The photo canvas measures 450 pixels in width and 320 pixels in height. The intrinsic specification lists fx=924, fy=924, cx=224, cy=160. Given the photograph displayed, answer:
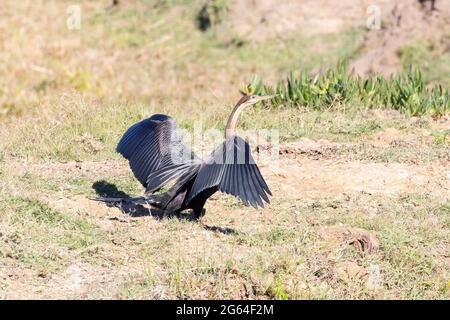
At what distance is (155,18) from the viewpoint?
1848 centimetres

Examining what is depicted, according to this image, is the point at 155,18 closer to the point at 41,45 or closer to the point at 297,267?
the point at 41,45

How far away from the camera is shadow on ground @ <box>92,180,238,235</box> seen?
278 inches

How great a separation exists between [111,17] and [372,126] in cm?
1059

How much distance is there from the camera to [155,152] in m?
7.30

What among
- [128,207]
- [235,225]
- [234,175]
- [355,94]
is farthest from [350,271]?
[355,94]

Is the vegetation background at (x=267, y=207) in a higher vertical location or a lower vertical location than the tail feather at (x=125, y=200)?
lower

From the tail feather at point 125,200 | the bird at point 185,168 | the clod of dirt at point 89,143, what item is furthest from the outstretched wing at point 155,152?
the clod of dirt at point 89,143

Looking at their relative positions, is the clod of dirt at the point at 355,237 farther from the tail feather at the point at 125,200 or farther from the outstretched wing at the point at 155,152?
the tail feather at the point at 125,200

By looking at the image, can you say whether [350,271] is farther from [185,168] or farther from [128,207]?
[128,207]

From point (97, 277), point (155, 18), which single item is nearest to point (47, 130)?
point (97, 277)

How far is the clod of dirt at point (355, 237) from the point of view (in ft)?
21.6

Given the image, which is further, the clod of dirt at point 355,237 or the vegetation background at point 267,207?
the clod of dirt at point 355,237

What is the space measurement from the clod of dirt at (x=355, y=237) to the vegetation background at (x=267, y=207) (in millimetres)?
13

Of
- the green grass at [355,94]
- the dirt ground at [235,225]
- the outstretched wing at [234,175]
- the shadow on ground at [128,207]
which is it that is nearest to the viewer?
the dirt ground at [235,225]
